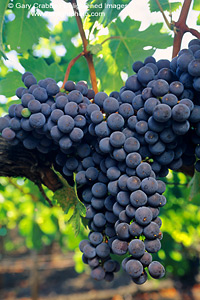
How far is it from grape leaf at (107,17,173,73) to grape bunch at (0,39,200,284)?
24.5 inches

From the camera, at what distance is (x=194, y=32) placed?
3.37 ft

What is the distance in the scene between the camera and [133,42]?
1552 millimetres

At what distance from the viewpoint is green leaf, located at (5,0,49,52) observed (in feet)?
4.65

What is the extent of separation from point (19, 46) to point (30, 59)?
0.33 ft

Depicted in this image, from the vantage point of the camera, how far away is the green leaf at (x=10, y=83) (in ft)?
4.49

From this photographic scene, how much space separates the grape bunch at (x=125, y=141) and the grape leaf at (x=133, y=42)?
62 cm

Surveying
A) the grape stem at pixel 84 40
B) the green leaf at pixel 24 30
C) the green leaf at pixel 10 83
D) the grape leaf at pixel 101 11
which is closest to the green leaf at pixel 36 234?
the green leaf at pixel 10 83

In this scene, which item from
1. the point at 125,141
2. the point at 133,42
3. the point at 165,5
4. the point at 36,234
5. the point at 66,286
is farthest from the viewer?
the point at 66,286

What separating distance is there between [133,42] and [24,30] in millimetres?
565

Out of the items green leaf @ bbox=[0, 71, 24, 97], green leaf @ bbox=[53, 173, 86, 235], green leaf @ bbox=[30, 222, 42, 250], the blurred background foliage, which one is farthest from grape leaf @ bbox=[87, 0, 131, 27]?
green leaf @ bbox=[30, 222, 42, 250]

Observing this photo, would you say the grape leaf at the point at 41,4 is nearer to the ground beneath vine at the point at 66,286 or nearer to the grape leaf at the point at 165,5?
the grape leaf at the point at 165,5

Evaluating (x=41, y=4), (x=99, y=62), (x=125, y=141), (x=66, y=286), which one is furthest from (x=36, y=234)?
(x=66, y=286)

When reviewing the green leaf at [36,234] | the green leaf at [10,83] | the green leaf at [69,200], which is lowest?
the green leaf at [36,234]

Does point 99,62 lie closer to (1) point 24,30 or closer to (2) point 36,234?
(1) point 24,30
